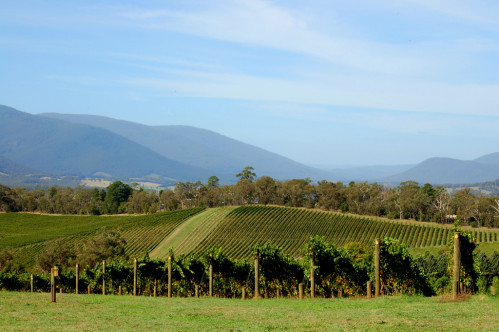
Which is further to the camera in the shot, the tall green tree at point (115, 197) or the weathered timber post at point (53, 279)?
the tall green tree at point (115, 197)

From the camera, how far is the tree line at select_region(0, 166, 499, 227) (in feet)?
350

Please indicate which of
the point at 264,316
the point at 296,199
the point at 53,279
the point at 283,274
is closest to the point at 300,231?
the point at 296,199

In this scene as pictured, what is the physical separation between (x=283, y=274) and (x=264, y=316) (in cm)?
1294

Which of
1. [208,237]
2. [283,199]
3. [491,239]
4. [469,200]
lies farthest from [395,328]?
[283,199]

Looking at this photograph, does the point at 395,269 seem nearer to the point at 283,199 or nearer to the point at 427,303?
the point at 427,303

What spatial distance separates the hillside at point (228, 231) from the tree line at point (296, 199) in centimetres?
1819

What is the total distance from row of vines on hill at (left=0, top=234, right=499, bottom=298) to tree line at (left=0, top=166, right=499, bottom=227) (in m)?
79.5

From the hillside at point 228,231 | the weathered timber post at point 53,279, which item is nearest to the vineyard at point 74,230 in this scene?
the hillside at point 228,231

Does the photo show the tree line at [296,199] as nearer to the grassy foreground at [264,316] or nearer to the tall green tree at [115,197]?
the tall green tree at [115,197]

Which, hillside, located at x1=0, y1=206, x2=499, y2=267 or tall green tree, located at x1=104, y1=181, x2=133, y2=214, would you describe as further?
tall green tree, located at x1=104, y1=181, x2=133, y2=214

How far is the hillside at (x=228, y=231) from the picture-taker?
73.5 m

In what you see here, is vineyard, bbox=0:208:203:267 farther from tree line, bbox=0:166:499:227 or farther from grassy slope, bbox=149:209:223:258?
tree line, bbox=0:166:499:227

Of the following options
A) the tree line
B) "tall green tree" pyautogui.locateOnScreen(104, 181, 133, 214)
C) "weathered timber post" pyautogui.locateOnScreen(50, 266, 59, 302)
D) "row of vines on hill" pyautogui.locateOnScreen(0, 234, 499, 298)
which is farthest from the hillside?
"weathered timber post" pyautogui.locateOnScreen(50, 266, 59, 302)

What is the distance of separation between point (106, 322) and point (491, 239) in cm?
7556
